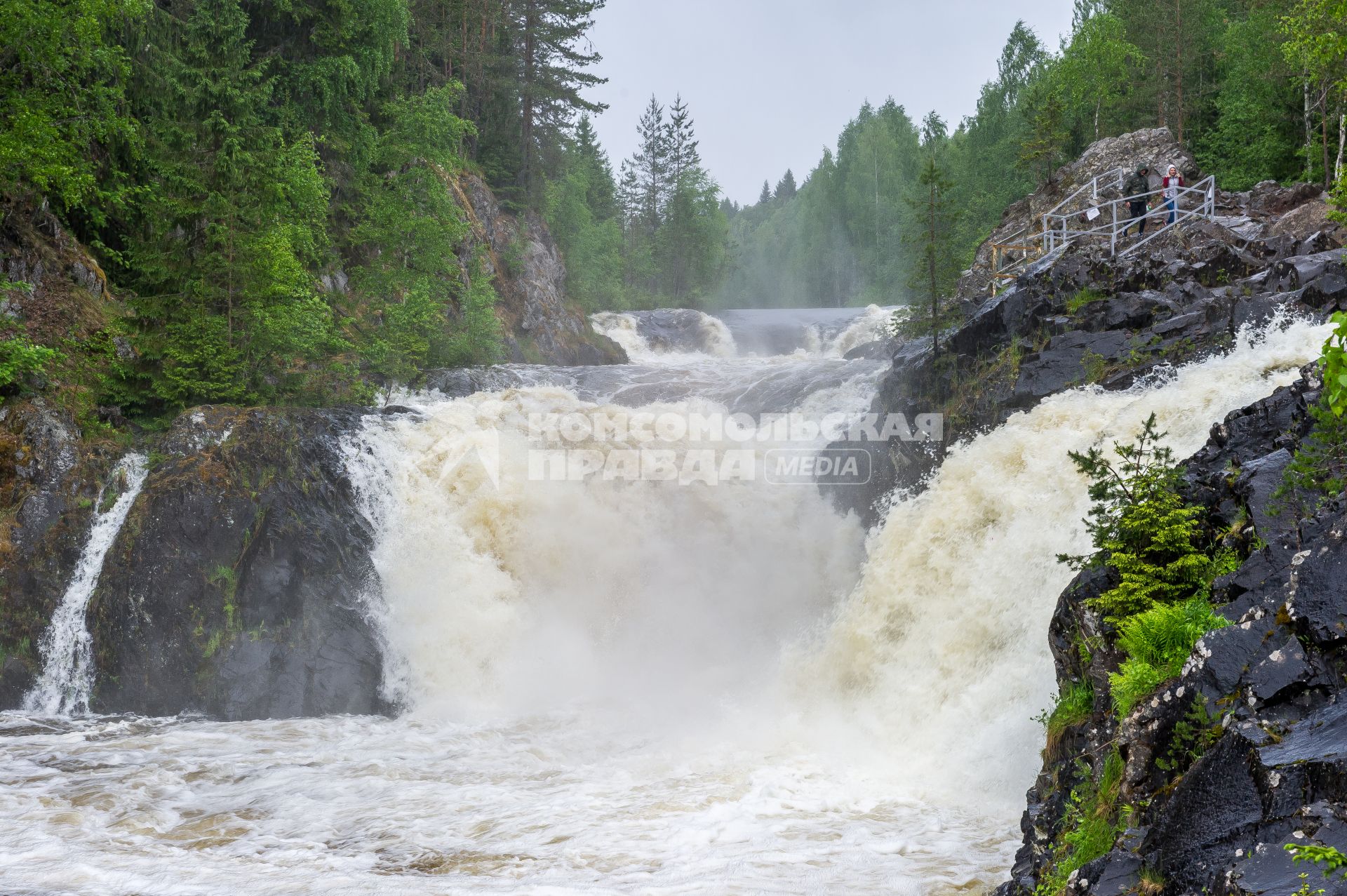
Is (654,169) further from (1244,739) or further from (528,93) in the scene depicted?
(1244,739)

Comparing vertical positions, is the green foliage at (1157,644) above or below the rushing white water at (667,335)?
below

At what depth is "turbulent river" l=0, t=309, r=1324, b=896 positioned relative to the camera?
8.78 metres

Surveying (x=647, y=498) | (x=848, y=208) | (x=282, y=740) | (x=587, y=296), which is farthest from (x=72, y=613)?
(x=848, y=208)

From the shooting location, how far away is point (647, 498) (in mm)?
17906

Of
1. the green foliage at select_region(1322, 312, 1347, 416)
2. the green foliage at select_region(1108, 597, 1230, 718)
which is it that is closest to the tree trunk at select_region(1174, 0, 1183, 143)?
the green foliage at select_region(1108, 597, 1230, 718)

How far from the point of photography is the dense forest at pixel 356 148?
1616 centimetres

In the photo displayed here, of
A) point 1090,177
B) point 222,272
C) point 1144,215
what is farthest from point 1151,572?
point 1090,177

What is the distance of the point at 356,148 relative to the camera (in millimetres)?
26062

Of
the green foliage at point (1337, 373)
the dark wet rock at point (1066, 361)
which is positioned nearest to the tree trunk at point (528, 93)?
the dark wet rock at point (1066, 361)

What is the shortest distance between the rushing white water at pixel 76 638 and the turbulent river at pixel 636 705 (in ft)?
1.72

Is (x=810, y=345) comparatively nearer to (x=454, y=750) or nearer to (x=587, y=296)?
(x=587, y=296)

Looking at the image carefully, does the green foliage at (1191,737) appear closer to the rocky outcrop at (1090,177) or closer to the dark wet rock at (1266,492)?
the dark wet rock at (1266,492)

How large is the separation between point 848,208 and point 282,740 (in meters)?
70.1

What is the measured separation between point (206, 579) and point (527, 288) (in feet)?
68.3
